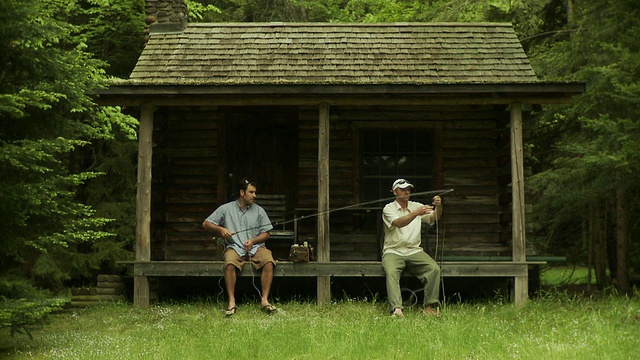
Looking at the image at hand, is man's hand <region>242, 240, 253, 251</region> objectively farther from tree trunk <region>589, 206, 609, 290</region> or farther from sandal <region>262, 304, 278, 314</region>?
tree trunk <region>589, 206, 609, 290</region>

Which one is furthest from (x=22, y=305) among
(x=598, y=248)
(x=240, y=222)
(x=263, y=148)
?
(x=598, y=248)

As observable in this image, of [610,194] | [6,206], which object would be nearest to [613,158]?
[610,194]

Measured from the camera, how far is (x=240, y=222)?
11.5 metres

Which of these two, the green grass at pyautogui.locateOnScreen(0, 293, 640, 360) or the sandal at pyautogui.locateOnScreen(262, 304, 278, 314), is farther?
the sandal at pyautogui.locateOnScreen(262, 304, 278, 314)

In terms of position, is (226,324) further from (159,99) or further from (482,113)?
(482,113)

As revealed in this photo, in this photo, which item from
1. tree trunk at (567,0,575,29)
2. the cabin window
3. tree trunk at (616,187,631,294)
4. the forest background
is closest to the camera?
the forest background

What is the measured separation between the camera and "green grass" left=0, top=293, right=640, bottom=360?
8125 mm

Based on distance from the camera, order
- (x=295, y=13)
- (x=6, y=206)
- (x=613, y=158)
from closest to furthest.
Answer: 1. (x=6, y=206)
2. (x=613, y=158)
3. (x=295, y=13)

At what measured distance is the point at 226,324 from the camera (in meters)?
9.97

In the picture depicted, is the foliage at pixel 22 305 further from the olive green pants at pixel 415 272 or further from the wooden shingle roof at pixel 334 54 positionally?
the olive green pants at pixel 415 272

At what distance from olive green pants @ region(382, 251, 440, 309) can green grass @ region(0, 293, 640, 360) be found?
0.29m

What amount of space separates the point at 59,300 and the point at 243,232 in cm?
339

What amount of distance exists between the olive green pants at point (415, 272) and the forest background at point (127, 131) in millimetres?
2730

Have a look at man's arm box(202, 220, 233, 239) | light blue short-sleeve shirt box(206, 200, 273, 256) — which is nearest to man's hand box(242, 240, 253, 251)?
light blue short-sleeve shirt box(206, 200, 273, 256)
